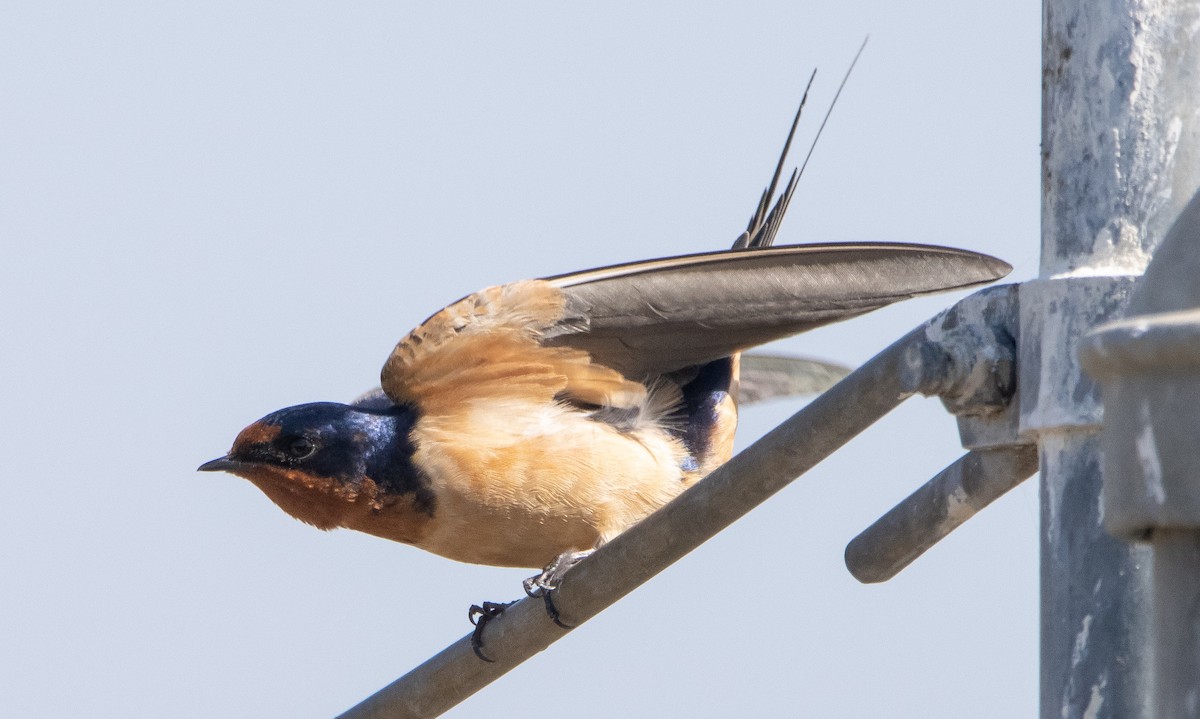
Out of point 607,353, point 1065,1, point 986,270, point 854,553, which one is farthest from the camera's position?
point 607,353

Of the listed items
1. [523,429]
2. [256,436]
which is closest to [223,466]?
[256,436]

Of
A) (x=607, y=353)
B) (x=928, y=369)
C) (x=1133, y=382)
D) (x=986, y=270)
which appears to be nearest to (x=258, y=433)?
(x=607, y=353)

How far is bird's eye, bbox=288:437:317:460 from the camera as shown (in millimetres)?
5645

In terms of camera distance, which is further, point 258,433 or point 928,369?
point 258,433

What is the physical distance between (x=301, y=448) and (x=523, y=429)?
2.65 ft

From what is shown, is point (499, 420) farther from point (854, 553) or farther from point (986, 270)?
point (854, 553)

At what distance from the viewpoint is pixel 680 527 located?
2.93 meters

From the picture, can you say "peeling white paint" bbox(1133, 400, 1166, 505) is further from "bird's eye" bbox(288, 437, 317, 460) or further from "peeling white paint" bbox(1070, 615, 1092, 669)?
"bird's eye" bbox(288, 437, 317, 460)

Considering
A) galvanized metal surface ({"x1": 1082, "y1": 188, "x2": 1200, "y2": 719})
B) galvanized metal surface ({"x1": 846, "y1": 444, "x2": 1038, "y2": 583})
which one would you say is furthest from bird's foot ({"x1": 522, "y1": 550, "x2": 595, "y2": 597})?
galvanized metal surface ({"x1": 1082, "y1": 188, "x2": 1200, "y2": 719})

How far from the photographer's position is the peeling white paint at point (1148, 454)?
151 centimetres

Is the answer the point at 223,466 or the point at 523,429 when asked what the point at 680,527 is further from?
the point at 223,466

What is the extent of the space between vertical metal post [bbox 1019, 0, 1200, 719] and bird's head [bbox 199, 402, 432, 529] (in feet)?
11.4

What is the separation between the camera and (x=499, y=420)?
17.8 feet

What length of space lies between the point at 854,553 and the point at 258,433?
3.31 meters
